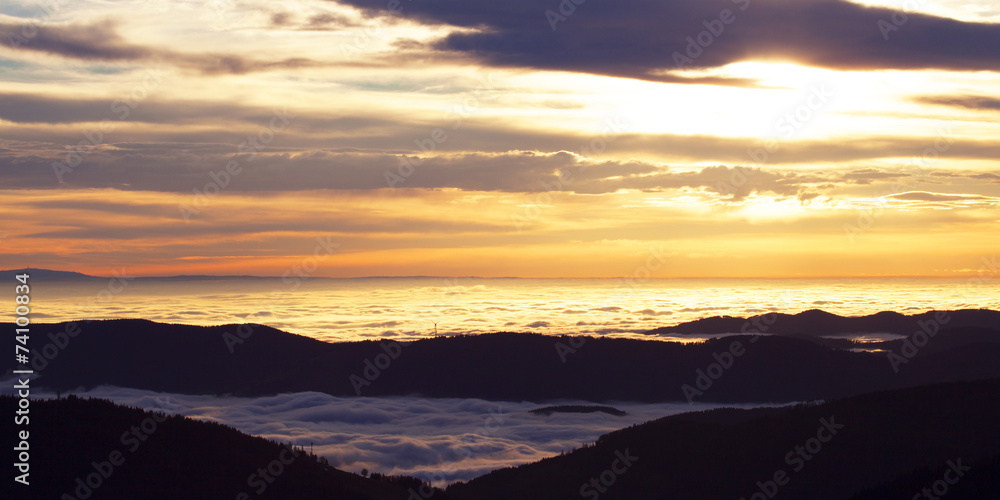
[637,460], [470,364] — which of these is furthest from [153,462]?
[470,364]

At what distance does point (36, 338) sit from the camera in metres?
124

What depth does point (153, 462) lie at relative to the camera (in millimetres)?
37062

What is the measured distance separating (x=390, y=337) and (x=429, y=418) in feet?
134

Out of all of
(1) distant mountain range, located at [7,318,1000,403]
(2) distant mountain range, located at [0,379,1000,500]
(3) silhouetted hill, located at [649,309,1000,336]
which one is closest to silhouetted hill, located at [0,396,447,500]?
(2) distant mountain range, located at [0,379,1000,500]

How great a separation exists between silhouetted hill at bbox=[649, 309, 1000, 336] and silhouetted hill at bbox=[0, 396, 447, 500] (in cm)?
12660

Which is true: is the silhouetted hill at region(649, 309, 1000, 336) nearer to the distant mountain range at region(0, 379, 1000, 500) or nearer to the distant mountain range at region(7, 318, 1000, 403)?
the distant mountain range at region(7, 318, 1000, 403)

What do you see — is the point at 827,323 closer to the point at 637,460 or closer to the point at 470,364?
the point at 470,364

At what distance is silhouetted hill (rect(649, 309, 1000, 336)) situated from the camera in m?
161

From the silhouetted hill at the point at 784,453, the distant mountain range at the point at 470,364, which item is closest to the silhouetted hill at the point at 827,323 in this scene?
the distant mountain range at the point at 470,364

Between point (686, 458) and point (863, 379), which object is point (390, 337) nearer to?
point (863, 379)

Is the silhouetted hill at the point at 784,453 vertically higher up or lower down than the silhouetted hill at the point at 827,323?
lower down

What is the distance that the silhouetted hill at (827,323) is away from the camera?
6324 inches

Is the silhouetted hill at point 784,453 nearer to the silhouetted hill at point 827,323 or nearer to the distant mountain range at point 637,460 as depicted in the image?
the distant mountain range at point 637,460

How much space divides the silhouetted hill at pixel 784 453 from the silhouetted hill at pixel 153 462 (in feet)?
45.9
